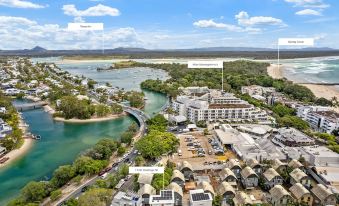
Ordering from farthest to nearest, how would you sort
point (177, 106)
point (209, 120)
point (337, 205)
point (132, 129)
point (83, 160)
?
1. point (177, 106)
2. point (209, 120)
3. point (132, 129)
4. point (83, 160)
5. point (337, 205)

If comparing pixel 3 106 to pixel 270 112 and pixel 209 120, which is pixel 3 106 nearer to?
pixel 209 120

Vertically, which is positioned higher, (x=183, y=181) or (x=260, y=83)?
(x=260, y=83)

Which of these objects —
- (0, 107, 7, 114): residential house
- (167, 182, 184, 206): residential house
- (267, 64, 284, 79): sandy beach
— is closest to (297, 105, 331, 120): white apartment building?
(167, 182, 184, 206): residential house

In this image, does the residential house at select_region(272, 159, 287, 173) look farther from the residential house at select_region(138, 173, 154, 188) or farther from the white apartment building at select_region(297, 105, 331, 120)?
the white apartment building at select_region(297, 105, 331, 120)

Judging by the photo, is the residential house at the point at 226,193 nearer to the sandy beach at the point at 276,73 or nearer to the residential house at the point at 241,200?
the residential house at the point at 241,200

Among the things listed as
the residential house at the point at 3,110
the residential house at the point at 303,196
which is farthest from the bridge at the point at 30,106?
the residential house at the point at 303,196

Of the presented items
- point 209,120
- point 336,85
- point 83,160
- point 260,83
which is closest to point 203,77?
point 260,83

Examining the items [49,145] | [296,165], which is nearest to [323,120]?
[296,165]
